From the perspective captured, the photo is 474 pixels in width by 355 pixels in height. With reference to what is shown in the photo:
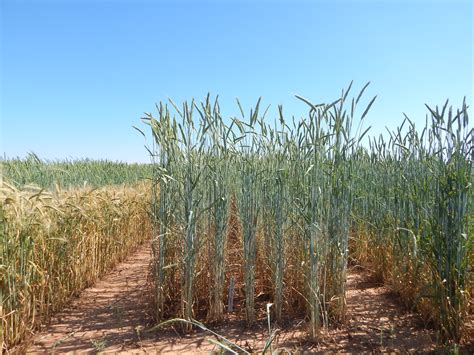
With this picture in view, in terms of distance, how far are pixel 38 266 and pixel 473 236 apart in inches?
107

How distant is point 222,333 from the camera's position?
81.9 inches

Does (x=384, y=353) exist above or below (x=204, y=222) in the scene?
below

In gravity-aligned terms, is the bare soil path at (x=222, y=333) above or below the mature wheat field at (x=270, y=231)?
below

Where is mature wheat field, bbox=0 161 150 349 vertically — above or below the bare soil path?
above

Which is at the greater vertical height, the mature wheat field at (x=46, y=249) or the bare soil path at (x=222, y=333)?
the mature wheat field at (x=46, y=249)

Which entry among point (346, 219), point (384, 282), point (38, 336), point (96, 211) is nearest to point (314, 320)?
point (346, 219)

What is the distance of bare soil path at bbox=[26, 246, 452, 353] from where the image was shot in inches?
75.1

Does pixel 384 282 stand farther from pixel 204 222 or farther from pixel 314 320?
pixel 204 222

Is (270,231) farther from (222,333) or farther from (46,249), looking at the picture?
(46,249)

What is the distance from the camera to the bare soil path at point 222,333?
1907mm

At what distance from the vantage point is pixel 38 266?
7.25ft

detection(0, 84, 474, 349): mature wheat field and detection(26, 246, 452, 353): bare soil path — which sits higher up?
detection(0, 84, 474, 349): mature wheat field

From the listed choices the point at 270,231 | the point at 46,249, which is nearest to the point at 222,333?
the point at 270,231

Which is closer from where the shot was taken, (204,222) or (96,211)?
(204,222)
